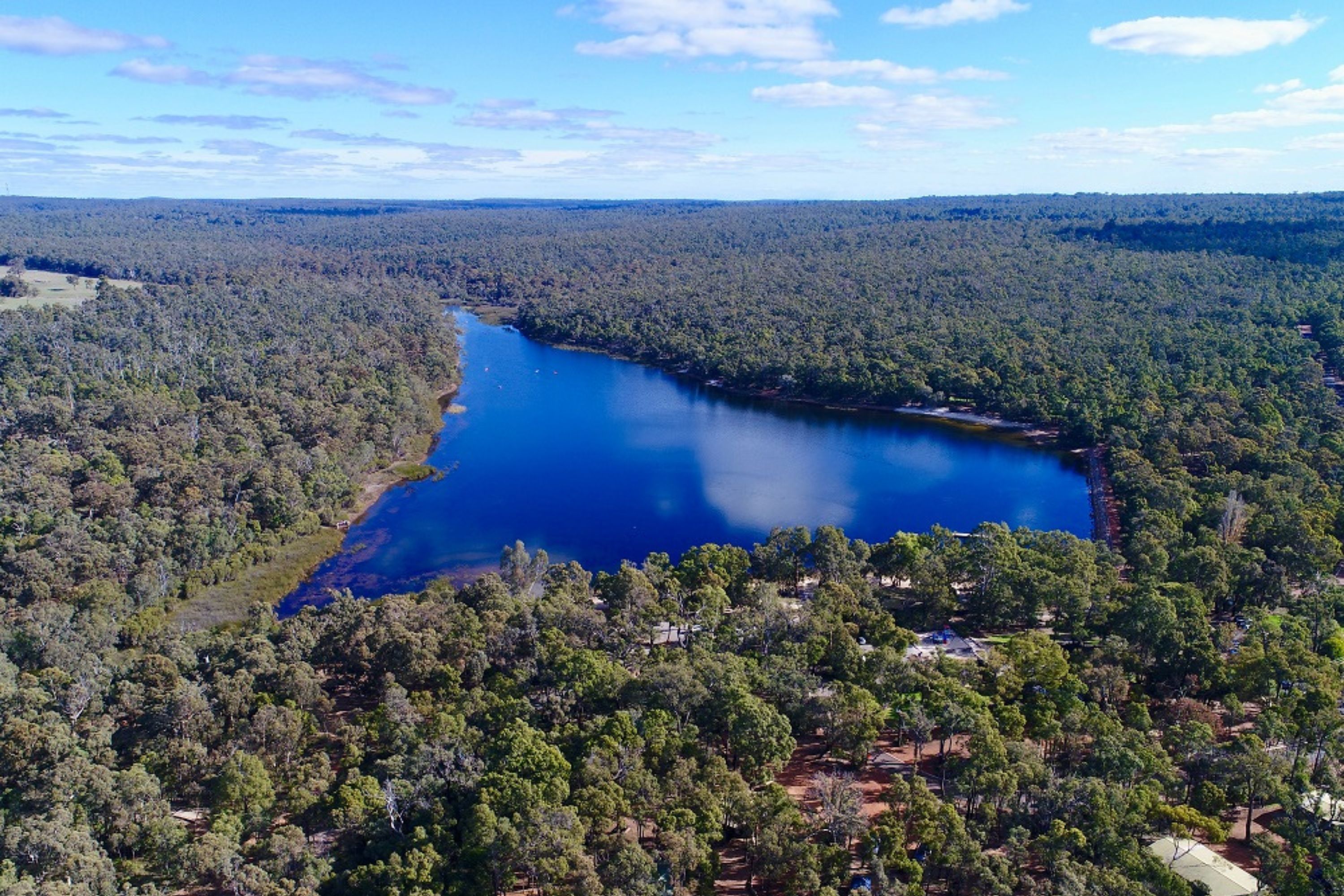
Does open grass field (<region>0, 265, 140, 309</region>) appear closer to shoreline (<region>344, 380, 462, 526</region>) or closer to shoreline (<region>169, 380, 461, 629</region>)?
shoreline (<region>344, 380, 462, 526</region>)

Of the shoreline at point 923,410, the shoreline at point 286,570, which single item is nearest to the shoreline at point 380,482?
the shoreline at point 286,570

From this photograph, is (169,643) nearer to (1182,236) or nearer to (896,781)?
(896,781)

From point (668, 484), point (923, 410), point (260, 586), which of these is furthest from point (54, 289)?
point (923, 410)

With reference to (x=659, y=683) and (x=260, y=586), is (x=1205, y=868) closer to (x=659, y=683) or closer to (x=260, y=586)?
(x=659, y=683)

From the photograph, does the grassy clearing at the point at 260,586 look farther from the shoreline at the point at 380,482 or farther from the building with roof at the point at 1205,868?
the building with roof at the point at 1205,868

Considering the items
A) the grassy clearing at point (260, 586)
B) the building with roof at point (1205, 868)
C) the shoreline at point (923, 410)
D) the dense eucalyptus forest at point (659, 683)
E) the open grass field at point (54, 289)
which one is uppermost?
the open grass field at point (54, 289)

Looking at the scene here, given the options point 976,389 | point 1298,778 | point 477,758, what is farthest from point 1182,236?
point 477,758

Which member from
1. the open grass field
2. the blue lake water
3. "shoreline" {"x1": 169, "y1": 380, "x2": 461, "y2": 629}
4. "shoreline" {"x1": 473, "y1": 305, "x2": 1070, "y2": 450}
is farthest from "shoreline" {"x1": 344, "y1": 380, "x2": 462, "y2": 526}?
the open grass field

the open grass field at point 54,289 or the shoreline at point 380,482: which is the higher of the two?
the open grass field at point 54,289
